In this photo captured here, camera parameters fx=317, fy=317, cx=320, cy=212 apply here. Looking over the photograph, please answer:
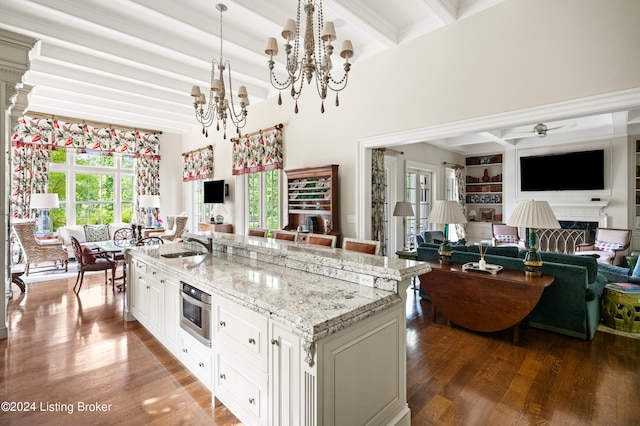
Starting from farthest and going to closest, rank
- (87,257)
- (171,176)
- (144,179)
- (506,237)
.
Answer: (171,176) → (144,179) → (506,237) → (87,257)

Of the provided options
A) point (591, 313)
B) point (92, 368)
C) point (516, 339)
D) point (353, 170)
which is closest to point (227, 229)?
→ point (353, 170)

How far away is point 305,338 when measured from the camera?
4.53 feet

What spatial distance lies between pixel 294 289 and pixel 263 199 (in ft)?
15.7

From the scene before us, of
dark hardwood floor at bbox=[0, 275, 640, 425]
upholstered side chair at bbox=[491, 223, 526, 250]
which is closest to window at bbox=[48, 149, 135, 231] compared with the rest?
dark hardwood floor at bbox=[0, 275, 640, 425]

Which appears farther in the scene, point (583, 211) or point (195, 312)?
point (583, 211)

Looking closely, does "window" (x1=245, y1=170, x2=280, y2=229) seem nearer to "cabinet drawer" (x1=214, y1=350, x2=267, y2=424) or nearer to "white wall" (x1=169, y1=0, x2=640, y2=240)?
"white wall" (x1=169, y1=0, x2=640, y2=240)

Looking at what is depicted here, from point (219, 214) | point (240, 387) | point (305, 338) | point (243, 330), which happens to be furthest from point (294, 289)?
point (219, 214)

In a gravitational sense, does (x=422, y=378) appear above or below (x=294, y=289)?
below

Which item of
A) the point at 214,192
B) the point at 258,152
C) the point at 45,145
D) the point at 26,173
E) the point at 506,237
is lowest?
the point at 506,237

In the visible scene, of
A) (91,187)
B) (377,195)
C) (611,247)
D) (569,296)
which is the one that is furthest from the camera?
(91,187)

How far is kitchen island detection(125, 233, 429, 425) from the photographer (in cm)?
146

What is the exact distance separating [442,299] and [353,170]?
2192mm

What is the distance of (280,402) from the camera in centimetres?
159

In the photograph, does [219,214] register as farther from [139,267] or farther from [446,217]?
[446,217]
